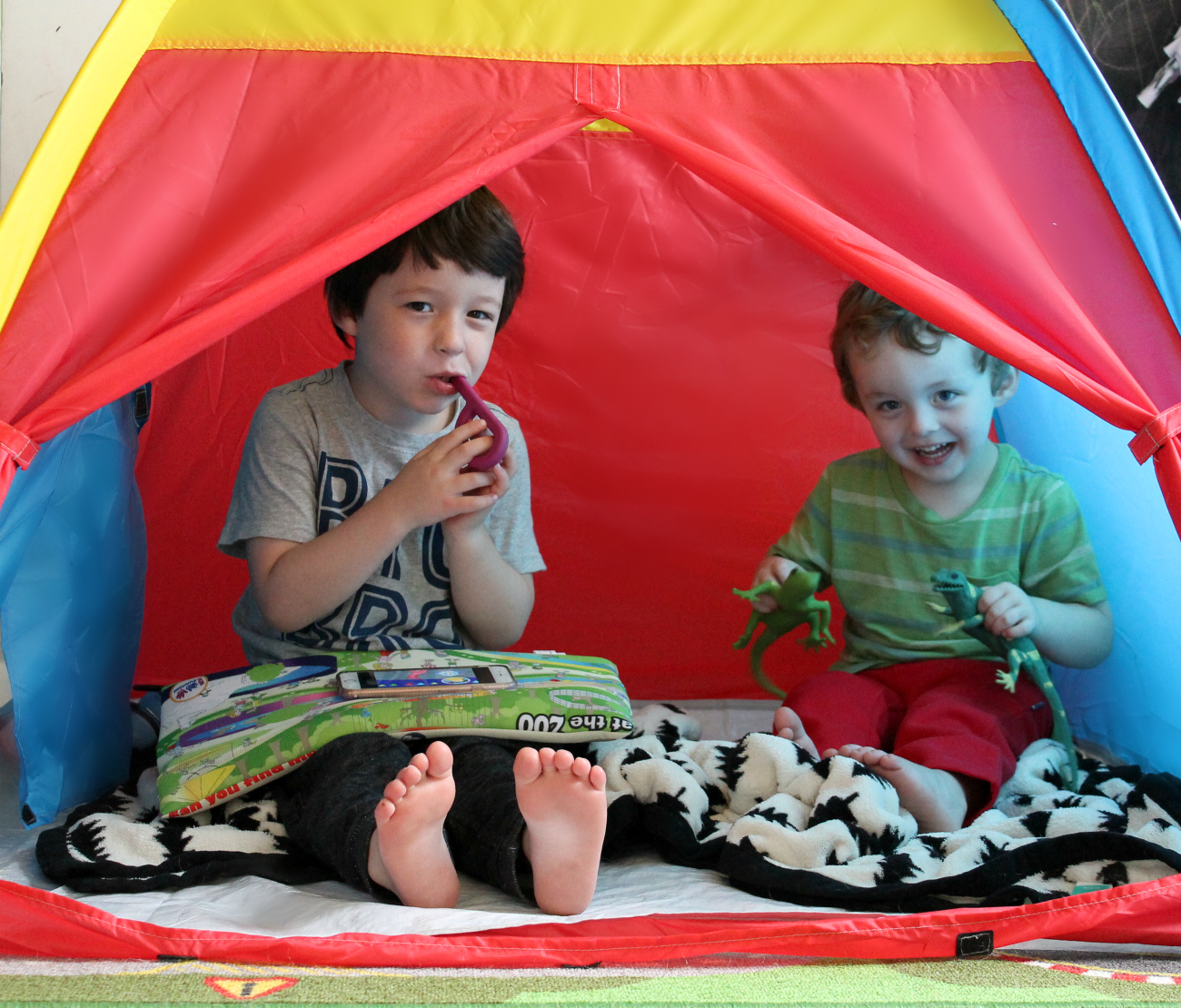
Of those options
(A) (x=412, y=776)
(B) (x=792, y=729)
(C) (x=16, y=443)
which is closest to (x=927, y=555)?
(B) (x=792, y=729)

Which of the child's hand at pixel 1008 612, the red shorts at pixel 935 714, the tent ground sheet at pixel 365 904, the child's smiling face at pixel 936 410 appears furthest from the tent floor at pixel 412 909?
the child's smiling face at pixel 936 410

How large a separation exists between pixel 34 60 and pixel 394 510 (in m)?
1.65

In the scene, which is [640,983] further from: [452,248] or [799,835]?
[452,248]

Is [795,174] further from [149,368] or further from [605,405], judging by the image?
[605,405]

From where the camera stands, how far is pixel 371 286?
4.42 ft

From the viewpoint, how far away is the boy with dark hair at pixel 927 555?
4.55 feet

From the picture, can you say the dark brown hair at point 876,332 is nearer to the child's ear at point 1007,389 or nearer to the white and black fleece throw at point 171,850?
the child's ear at point 1007,389

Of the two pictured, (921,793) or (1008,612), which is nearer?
(921,793)

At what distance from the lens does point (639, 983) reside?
87 cm

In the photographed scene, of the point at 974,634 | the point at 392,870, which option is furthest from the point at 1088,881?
the point at 392,870

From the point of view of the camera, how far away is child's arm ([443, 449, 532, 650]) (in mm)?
1346

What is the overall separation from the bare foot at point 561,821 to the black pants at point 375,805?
48mm

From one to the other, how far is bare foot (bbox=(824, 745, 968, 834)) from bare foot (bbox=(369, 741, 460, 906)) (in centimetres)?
44

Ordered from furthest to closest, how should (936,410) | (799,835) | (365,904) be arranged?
(936,410)
(799,835)
(365,904)
